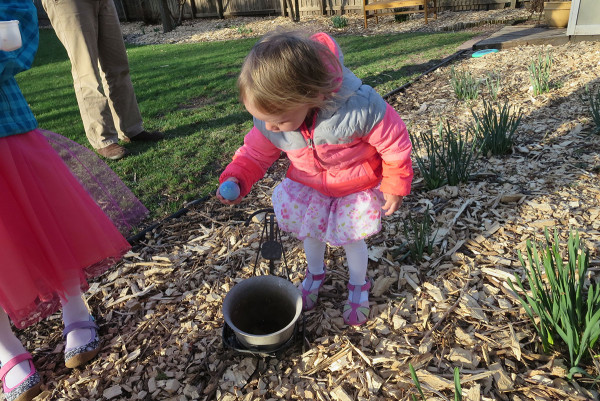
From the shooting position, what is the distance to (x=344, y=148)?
1.53 metres

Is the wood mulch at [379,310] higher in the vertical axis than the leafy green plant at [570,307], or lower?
lower

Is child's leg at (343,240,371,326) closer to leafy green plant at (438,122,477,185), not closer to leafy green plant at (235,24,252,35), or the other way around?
leafy green plant at (438,122,477,185)

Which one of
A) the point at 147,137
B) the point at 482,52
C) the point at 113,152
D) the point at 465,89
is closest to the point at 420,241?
the point at 465,89

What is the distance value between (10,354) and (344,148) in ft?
5.19

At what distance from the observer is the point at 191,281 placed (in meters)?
2.18

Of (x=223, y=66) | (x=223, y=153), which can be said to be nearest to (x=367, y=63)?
(x=223, y=66)

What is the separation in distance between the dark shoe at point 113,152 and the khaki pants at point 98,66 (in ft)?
0.12

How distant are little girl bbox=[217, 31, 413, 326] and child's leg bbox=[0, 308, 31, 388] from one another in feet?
3.45

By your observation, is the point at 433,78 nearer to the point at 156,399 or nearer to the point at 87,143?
the point at 87,143

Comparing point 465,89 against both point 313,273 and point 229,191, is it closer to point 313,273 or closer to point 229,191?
point 313,273

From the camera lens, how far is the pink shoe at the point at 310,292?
193 centimetres

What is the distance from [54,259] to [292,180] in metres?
0.96

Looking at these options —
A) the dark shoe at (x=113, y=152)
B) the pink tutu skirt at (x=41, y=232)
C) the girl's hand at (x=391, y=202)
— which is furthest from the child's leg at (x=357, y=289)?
the dark shoe at (x=113, y=152)

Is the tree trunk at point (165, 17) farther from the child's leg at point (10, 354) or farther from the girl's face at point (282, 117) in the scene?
the girl's face at point (282, 117)
